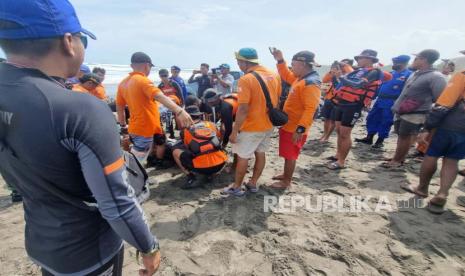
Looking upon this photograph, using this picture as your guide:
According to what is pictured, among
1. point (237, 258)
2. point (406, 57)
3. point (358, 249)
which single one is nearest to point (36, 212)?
point (237, 258)

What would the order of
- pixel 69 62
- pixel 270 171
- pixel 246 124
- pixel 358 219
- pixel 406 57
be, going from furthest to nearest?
pixel 406 57 < pixel 270 171 < pixel 246 124 < pixel 358 219 < pixel 69 62

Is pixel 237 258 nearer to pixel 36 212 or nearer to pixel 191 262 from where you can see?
pixel 191 262

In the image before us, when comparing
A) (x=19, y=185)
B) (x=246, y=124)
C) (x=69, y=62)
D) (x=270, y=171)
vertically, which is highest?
(x=69, y=62)

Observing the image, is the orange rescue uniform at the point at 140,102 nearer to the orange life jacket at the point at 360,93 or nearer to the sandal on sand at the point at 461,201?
the orange life jacket at the point at 360,93

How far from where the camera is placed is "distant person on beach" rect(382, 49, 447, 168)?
440cm

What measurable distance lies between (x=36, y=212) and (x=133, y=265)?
1676mm

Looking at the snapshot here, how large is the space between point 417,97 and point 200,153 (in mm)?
3927

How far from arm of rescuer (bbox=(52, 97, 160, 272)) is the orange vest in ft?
9.49

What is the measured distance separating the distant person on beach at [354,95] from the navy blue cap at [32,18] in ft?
15.9

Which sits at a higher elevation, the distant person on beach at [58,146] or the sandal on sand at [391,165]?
the distant person on beach at [58,146]

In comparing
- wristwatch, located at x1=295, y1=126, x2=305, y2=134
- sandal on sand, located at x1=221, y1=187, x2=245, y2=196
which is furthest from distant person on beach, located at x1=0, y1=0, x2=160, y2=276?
wristwatch, located at x1=295, y1=126, x2=305, y2=134

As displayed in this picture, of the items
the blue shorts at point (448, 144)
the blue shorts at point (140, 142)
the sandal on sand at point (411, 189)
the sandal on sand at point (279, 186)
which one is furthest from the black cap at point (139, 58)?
the sandal on sand at point (411, 189)

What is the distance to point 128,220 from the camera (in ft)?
3.46

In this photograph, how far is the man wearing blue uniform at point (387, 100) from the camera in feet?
19.9
